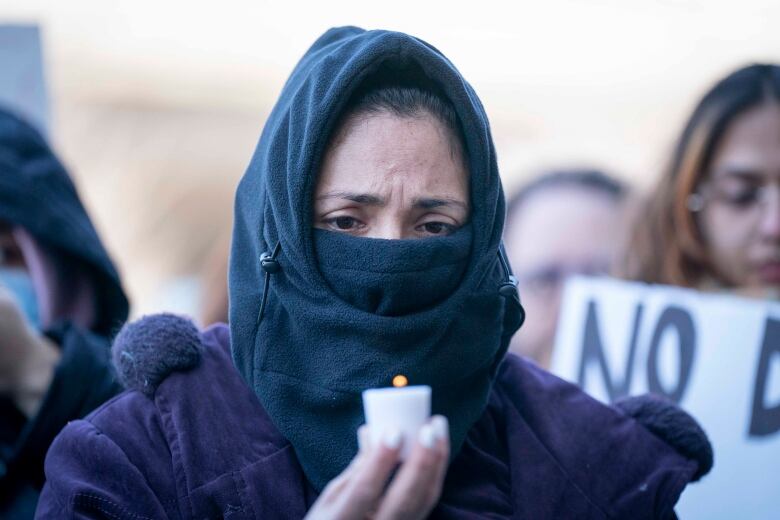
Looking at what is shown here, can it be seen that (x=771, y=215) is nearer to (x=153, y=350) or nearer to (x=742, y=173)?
(x=742, y=173)

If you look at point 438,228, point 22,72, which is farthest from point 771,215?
point 22,72

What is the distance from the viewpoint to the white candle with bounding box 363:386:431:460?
157cm

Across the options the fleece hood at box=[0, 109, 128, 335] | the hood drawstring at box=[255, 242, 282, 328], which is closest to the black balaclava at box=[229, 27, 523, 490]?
the hood drawstring at box=[255, 242, 282, 328]

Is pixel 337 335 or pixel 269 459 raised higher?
pixel 337 335

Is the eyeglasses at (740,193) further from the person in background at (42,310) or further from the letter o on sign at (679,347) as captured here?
the person in background at (42,310)

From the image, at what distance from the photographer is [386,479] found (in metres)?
1.56

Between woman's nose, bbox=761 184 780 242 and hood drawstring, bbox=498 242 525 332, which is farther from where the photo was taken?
woman's nose, bbox=761 184 780 242

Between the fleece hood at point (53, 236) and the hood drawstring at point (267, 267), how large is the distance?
3.90 feet

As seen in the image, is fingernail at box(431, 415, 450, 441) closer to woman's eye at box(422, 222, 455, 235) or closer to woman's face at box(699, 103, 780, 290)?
woman's eye at box(422, 222, 455, 235)

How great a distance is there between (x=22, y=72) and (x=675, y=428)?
284 cm

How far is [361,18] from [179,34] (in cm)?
216

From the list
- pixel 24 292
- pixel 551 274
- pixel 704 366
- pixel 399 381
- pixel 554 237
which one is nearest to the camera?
pixel 399 381

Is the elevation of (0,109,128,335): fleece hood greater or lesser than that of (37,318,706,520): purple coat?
greater

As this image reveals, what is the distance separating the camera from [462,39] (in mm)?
8922
